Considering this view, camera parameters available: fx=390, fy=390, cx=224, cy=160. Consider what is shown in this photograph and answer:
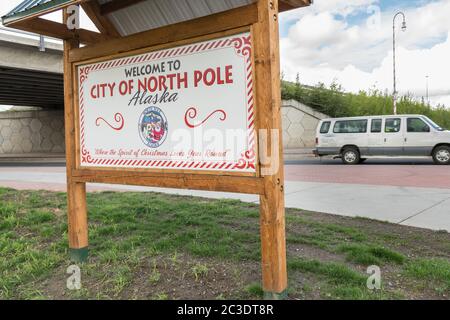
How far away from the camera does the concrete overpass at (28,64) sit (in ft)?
62.7

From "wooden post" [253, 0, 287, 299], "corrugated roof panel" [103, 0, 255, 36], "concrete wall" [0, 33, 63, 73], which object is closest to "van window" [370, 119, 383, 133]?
"corrugated roof panel" [103, 0, 255, 36]

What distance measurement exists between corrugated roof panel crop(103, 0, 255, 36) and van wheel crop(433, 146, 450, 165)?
12618mm

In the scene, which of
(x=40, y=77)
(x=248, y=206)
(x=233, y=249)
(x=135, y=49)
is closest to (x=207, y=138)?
(x=135, y=49)

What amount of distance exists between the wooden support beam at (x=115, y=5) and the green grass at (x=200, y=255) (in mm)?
2688

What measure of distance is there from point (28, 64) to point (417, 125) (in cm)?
1848

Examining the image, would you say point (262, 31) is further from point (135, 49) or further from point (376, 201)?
point (376, 201)

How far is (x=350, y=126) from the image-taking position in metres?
15.8

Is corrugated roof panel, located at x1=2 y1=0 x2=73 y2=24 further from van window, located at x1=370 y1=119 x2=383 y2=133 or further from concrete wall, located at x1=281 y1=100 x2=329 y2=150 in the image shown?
concrete wall, located at x1=281 y1=100 x2=329 y2=150

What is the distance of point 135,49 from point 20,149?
135ft

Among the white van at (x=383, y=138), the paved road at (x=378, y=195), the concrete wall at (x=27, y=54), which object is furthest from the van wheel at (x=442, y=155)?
the concrete wall at (x=27, y=54)

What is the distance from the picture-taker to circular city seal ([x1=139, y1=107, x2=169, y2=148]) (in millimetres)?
3600

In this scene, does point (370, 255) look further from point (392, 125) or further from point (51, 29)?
point (392, 125)
